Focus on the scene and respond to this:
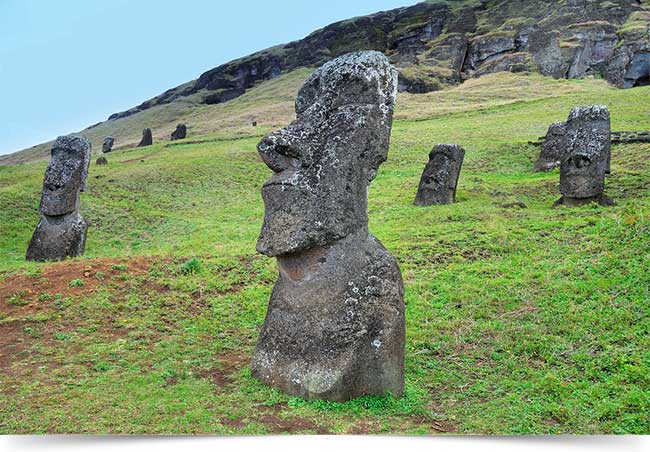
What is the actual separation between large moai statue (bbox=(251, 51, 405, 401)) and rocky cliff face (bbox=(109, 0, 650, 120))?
11.1 meters

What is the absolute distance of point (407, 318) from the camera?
8914 millimetres

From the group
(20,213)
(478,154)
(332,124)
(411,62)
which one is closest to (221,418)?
(332,124)

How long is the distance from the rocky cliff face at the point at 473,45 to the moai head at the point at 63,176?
23.5 ft

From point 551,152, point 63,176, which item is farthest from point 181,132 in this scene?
point 63,176

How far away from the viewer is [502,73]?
2485 inches

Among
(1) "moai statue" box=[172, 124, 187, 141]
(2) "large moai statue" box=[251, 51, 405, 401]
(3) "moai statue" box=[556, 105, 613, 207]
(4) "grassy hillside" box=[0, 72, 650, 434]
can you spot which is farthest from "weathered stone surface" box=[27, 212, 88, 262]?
(1) "moai statue" box=[172, 124, 187, 141]

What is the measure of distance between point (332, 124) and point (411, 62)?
33.5 meters

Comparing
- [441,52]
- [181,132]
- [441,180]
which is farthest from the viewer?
[181,132]

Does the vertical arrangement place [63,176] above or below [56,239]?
above

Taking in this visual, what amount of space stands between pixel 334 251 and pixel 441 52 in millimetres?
38896

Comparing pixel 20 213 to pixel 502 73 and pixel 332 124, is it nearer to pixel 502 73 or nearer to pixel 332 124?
pixel 332 124

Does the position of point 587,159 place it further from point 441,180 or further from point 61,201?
point 61,201

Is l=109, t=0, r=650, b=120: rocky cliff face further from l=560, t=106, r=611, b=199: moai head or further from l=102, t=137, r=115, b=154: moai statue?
l=560, t=106, r=611, b=199: moai head

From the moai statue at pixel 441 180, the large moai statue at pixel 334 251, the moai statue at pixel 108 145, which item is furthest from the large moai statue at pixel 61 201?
the moai statue at pixel 108 145
